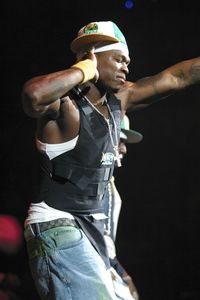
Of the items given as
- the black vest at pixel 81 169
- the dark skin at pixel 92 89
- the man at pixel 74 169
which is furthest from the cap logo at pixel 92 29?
the black vest at pixel 81 169

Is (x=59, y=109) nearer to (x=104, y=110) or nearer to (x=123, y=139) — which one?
(x=104, y=110)

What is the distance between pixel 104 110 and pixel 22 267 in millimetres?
2793

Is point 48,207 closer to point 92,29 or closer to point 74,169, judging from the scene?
point 74,169

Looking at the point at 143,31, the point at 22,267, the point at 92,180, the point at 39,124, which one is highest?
the point at 143,31

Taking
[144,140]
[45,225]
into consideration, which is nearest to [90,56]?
[45,225]

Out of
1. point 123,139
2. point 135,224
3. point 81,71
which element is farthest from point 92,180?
point 135,224

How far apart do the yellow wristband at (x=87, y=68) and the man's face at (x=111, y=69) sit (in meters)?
0.25

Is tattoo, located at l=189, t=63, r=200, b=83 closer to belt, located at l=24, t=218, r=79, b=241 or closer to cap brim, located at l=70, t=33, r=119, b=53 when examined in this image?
cap brim, located at l=70, t=33, r=119, b=53

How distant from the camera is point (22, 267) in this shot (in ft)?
17.3

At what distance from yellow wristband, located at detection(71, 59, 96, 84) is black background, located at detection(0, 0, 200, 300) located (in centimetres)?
267

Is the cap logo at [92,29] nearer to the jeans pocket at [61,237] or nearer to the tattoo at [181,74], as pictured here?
the tattoo at [181,74]

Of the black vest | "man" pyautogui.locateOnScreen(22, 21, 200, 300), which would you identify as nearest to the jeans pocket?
"man" pyautogui.locateOnScreen(22, 21, 200, 300)

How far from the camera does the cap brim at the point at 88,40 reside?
9.66 feet

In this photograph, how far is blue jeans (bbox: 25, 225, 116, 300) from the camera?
8.31 ft
